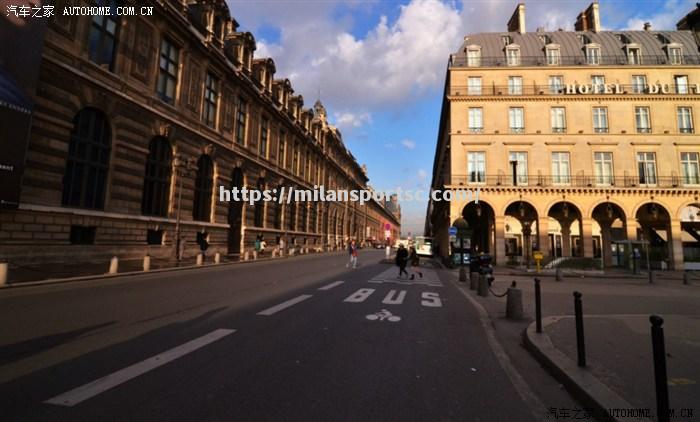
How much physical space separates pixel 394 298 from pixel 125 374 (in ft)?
25.2

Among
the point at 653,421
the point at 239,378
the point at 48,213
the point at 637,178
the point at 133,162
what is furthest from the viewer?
the point at 637,178

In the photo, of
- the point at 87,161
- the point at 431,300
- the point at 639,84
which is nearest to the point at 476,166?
the point at 639,84

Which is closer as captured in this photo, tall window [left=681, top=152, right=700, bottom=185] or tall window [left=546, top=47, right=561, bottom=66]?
tall window [left=681, top=152, right=700, bottom=185]

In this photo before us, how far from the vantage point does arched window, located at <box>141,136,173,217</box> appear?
68.1 feet

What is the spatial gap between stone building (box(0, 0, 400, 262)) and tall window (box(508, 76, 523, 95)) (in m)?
23.2

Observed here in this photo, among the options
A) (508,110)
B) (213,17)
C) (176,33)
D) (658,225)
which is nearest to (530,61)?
(508,110)

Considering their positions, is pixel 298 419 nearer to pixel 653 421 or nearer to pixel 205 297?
pixel 653 421

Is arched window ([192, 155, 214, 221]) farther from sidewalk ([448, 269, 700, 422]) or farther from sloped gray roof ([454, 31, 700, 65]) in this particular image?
sloped gray roof ([454, 31, 700, 65])

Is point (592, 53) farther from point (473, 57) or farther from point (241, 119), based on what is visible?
point (241, 119)

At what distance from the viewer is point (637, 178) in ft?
98.5

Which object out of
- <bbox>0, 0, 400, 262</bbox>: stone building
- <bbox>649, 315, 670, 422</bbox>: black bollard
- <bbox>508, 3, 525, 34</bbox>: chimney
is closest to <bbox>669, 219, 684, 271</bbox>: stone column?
<bbox>508, 3, 525, 34</bbox>: chimney

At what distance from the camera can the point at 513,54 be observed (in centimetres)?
3319

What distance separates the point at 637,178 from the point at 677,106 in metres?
→ 7.56

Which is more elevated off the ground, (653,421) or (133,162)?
(133,162)
